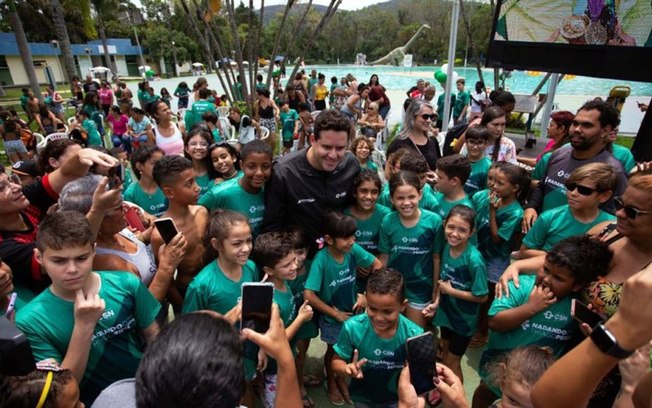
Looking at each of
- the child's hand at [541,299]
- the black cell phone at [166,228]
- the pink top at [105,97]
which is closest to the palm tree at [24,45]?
the pink top at [105,97]

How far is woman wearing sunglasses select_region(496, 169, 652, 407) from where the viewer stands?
1872 mm

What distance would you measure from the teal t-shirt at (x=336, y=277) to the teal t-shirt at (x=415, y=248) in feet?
0.83

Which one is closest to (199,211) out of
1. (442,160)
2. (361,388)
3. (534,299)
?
(361,388)

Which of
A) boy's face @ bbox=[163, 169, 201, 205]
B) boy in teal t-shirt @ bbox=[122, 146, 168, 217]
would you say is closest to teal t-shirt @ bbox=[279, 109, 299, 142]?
boy in teal t-shirt @ bbox=[122, 146, 168, 217]

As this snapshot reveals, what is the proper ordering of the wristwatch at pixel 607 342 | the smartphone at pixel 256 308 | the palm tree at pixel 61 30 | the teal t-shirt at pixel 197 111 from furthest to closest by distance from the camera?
the palm tree at pixel 61 30 < the teal t-shirt at pixel 197 111 < the smartphone at pixel 256 308 < the wristwatch at pixel 607 342

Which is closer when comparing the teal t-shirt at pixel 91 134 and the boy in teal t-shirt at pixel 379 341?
the boy in teal t-shirt at pixel 379 341

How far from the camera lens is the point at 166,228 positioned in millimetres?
2311

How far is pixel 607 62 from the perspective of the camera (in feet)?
15.6

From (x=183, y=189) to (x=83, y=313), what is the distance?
1289 millimetres

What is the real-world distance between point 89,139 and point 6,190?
732cm

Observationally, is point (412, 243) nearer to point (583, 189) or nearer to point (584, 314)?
point (583, 189)

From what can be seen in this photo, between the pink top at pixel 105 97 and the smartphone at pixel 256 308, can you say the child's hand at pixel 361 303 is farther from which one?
the pink top at pixel 105 97

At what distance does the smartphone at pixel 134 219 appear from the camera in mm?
2919

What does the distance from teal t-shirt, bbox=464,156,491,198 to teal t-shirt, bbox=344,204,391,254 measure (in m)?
1.33
